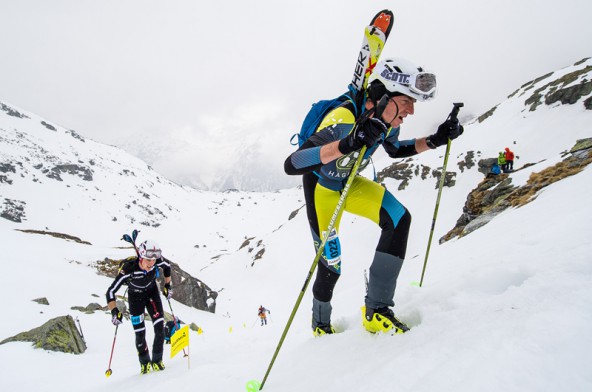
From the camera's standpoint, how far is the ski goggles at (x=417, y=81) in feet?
12.1

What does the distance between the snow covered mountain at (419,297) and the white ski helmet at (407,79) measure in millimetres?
2277

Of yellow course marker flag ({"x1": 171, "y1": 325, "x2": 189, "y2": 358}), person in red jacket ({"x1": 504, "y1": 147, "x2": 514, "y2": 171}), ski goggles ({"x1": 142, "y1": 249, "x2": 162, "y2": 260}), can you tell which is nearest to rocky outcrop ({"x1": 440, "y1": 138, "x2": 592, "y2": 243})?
yellow course marker flag ({"x1": 171, "y1": 325, "x2": 189, "y2": 358})

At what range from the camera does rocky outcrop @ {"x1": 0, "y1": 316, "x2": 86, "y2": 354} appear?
9703 millimetres

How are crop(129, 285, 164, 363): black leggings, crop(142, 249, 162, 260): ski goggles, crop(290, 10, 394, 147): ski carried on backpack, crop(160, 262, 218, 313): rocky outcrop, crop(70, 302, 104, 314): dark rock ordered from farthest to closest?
crop(160, 262, 218, 313): rocky outcrop → crop(70, 302, 104, 314): dark rock → crop(142, 249, 162, 260): ski goggles → crop(129, 285, 164, 363): black leggings → crop(290, 10, 394, 147): ski carried on backpack

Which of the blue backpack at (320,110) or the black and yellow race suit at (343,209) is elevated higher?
the blue backpack at (320,110)

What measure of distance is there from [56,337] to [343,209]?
11.2 metres

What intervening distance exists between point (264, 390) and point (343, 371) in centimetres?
96

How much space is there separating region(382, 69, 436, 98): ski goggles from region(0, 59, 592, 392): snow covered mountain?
227cm

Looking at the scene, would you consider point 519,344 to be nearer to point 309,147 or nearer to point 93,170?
point 309,147

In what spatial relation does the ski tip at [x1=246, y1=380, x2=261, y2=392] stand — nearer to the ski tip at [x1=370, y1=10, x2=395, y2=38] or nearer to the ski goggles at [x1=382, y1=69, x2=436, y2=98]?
the ski goggles at [x1=382, y1=69, x2=436, y2=98]

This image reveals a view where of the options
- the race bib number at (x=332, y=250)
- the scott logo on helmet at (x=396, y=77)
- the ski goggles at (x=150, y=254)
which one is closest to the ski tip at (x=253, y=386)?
the race bib number at (x=332, y=250)

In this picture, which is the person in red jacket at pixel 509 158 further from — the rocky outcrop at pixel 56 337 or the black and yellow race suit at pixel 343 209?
the rocky outcrop at pixel 56 337

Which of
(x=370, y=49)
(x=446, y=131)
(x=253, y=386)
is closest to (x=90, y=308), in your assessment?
(x=253, y=386)

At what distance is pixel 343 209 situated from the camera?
4.15 meters
